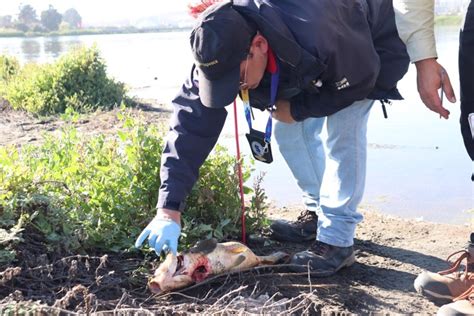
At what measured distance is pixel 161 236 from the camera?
2822 millimetres

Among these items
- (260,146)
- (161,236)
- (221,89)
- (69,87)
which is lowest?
(161,236)

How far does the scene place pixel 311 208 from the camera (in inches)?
150

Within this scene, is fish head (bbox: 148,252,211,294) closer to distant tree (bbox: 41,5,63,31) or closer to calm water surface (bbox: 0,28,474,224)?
calm water surface (bbox: 0,28,474,224)

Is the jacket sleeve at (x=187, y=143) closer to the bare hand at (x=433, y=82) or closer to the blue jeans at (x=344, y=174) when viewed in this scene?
the blue jeans at (x=344, y=174)

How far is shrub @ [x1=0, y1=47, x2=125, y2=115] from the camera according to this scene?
884cm

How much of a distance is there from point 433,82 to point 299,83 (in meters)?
0.59

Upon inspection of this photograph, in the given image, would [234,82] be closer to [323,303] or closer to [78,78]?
[323,303]

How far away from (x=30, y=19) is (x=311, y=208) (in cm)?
4646

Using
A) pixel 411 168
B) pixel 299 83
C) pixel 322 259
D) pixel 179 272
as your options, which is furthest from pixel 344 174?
pixel 411 168

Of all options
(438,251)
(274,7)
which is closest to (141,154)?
(274,7)

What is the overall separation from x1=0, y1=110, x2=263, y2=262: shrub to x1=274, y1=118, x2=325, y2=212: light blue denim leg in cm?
30

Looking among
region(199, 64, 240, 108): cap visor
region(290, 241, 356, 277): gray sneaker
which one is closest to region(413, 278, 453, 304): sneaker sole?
region(290, 241, 356, 277): gray sneaker

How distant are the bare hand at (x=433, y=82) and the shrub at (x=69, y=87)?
6.41m

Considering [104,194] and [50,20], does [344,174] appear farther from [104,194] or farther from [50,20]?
[50,20]
